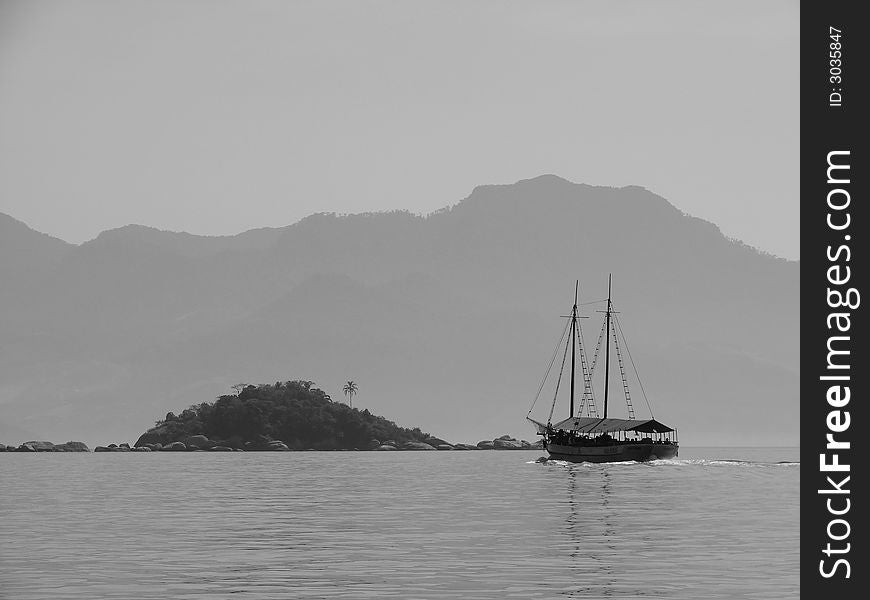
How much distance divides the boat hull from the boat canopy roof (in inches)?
77.4

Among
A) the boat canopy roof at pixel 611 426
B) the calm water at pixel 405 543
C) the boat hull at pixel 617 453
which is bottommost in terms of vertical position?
the calm water at pixel 405 543

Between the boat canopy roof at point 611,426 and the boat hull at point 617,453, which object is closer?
the boat hull at point 617,453

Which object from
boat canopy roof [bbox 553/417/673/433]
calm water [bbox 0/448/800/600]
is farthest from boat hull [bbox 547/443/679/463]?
calm water [bbox 0/448/800/600]

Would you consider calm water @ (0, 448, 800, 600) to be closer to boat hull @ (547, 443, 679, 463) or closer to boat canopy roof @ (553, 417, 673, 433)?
boat hull @ (547, 443, 679, 463)

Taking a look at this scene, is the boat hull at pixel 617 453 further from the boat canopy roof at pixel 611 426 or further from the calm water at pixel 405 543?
the calm water at pixel 405 543

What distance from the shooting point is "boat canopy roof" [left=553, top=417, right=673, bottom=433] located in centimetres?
16150

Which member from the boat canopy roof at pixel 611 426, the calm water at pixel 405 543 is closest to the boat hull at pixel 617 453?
the boat canopy roof at pixel 611 426

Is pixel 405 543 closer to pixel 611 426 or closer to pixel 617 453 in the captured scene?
pixel 617 453

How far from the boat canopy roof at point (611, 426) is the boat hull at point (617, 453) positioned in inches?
77.4

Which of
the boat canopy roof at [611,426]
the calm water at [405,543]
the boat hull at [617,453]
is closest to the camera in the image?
the calm water at [405,543]

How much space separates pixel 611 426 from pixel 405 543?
374 feet

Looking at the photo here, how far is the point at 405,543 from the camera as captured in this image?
54.1 m

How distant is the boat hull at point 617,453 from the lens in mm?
160875
